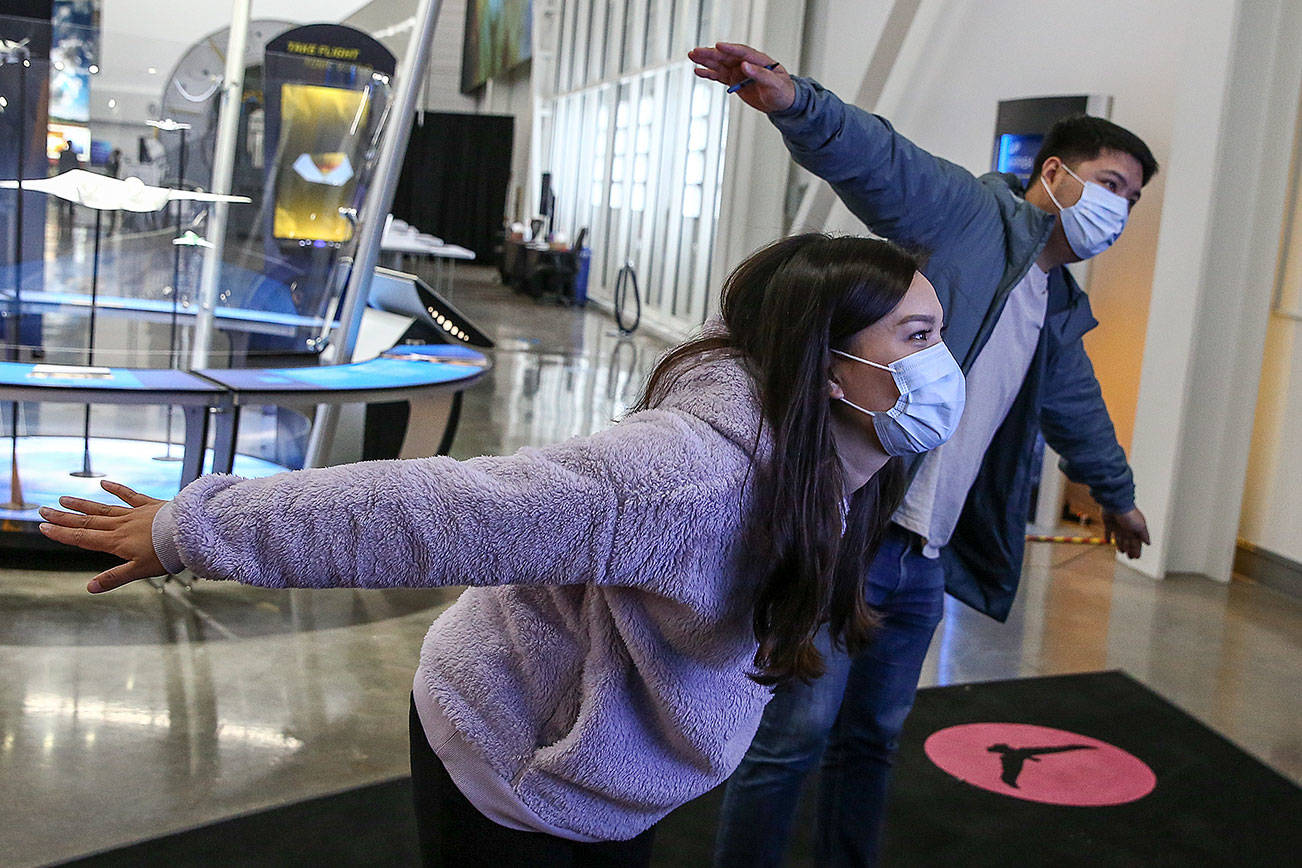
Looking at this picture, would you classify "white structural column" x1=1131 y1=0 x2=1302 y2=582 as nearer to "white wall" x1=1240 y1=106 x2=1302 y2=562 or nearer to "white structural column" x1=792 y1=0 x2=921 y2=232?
"white wall" x1=1240 y1=106 x2=1302 y2=562

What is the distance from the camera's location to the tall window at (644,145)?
1280 centimetres

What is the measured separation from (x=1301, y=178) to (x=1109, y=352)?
1.43 m

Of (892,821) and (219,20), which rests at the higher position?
(219,20)

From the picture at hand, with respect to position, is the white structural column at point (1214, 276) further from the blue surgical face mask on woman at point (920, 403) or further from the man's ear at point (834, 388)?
the man's ear at point (834, 388)

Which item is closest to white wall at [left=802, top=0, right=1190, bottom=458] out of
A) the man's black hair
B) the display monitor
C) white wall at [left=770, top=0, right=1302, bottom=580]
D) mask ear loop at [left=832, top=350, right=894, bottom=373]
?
white wall at [left=770, top=0, right=1302, bottom=580]

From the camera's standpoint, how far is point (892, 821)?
307cm

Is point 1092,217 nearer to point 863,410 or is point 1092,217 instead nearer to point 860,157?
point 860,157

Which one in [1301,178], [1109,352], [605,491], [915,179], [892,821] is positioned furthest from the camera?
[1109,352]

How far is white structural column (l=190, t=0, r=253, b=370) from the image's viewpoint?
4.95 metres

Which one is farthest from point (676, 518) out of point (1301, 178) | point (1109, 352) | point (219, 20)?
point (1109, 352)

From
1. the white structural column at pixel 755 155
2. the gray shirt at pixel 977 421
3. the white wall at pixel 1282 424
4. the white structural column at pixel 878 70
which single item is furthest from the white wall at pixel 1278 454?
the white structural column at pixel 755 155

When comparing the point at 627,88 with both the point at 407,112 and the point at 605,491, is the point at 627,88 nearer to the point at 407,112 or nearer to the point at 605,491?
the point at 407,112

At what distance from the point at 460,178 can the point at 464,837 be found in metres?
24.2

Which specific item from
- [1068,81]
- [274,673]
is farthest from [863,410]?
[1068,81]
